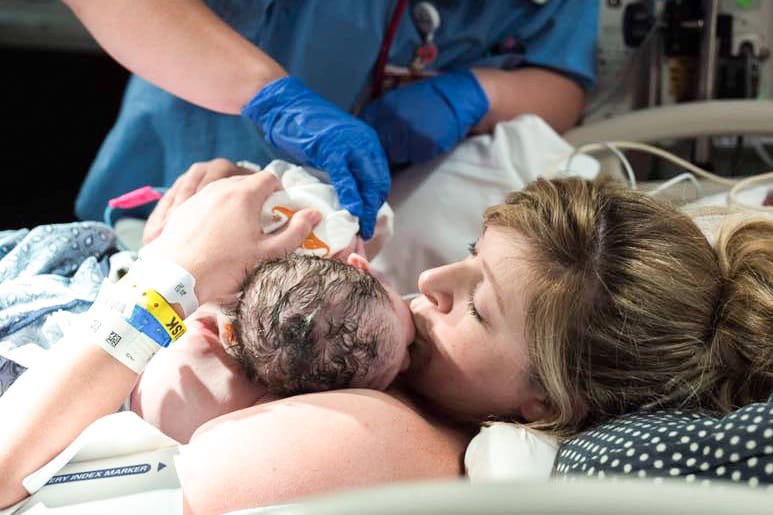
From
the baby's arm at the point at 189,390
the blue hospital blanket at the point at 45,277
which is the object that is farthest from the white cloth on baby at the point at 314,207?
the blue hospital blanket at the point at 45,277

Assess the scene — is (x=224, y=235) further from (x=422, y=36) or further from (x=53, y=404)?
(x=422, y=36)

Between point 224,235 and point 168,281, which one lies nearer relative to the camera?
point 168,281

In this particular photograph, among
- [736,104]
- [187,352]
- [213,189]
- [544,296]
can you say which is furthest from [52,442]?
[736,104]

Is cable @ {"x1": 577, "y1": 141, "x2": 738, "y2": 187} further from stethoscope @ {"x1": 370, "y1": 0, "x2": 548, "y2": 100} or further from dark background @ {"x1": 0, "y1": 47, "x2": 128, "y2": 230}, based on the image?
dark background @ {"x1": 0, "y1": 47, "x2": 128, "y2": 230}

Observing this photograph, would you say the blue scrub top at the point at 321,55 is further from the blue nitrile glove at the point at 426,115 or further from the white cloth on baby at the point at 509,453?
the white cloth on baby at the point at 509,453

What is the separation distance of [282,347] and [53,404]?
1.05ft

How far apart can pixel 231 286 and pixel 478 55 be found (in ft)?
4.29

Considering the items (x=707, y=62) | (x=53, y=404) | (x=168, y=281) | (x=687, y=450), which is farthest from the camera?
(x=707, y=62)

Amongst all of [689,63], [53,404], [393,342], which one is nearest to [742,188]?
[689,63]

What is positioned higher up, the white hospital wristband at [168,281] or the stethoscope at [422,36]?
the stethoscope at [422,36]

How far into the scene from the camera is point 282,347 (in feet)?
4.00

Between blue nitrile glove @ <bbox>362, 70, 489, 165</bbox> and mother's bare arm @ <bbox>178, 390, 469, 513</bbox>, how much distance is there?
992 mm

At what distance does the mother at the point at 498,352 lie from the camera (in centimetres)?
110

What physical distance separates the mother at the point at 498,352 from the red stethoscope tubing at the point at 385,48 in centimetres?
79
